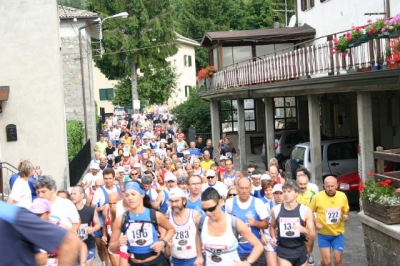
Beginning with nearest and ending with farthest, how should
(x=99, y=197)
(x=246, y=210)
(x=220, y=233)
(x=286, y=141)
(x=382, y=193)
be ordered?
(x=220, y=233) → (x=246, y=210) → (x=382, y=193) → (x=99, y=197) → (x=286, y=141)

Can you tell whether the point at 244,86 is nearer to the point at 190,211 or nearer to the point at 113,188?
the point at 113,188

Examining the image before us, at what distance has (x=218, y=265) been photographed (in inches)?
296

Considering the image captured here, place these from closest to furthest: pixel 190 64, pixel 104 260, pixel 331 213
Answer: pixel 331 213, pixel 104 260, pixel 190 64

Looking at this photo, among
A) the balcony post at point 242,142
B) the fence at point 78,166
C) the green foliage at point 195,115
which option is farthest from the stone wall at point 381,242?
the green foliage at point 195,115

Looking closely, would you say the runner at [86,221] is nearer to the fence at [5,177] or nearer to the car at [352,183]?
the car at [352,183]

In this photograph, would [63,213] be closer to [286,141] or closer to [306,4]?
[286,141]

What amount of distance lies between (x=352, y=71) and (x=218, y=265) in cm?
1016

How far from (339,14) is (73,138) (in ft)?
36.2

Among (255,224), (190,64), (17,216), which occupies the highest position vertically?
(190,64)

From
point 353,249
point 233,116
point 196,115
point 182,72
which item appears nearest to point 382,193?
point 353,249

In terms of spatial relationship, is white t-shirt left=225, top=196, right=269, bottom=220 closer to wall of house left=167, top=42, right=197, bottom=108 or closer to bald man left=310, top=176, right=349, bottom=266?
bald man left=310, top=176, right=349, bottom=266

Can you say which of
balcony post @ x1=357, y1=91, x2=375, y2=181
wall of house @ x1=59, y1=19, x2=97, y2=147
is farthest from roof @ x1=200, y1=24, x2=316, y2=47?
balcony post @ x1=357, y1=91, x2=375, y2=181

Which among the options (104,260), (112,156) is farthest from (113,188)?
(112,156)

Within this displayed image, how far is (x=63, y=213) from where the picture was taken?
9578mm
